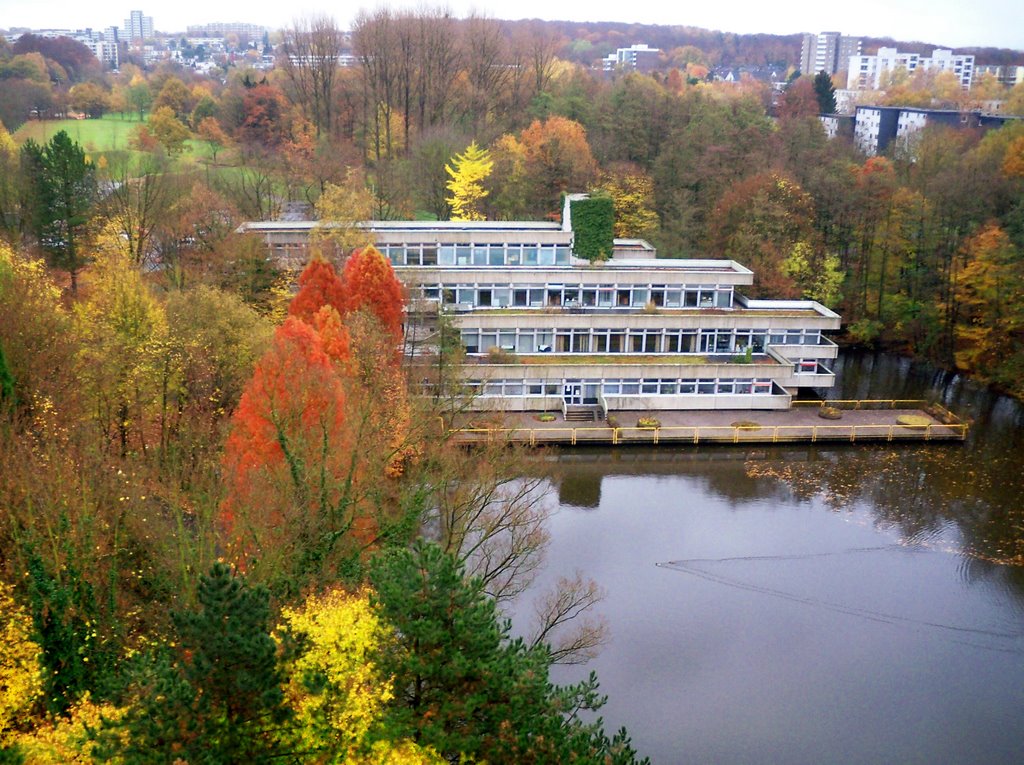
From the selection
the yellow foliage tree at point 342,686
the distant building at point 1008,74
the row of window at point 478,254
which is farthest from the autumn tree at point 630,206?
the distant building at point 1008,74

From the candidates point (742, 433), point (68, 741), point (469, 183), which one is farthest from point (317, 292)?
point (469, 183)

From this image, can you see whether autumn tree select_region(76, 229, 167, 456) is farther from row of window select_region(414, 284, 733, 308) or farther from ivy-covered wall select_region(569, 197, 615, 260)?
ivy-covered wall select_region(569, 197, 615, 260)

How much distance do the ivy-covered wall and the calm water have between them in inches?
412

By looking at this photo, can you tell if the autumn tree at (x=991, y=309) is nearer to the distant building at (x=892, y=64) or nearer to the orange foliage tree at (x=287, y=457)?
the orange foliage tree at (x=287, y=457)

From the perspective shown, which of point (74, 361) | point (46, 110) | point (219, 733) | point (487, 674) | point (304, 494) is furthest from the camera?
point (46, 110)

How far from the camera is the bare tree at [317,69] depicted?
65.4m

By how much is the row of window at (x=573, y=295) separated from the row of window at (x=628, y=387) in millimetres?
4079

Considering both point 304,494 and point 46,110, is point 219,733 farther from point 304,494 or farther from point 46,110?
point 46,110

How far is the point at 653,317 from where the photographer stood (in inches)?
1463

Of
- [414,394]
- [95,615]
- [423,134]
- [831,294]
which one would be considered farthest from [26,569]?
[423,134]

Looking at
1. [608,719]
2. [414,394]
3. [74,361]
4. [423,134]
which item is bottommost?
[608,719]

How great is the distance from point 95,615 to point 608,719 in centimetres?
964

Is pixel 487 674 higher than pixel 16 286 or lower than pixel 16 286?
lower

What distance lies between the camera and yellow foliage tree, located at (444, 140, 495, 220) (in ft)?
164
